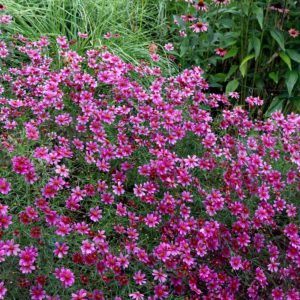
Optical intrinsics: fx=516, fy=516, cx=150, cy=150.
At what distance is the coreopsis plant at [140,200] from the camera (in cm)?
205

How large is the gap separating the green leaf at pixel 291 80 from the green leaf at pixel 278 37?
0.74ft

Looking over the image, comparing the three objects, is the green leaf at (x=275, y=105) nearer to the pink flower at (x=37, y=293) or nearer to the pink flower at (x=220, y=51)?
the pink flower at (x=220, y=51)

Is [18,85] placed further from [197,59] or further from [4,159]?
[197,59]

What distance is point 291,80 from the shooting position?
3635 mm

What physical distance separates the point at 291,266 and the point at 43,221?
110 centimetres

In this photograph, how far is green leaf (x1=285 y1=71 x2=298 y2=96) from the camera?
361 centimetres

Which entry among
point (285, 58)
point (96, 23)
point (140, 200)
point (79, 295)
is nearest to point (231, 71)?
point (285, 58)

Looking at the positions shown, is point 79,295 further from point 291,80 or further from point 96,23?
point 96,23

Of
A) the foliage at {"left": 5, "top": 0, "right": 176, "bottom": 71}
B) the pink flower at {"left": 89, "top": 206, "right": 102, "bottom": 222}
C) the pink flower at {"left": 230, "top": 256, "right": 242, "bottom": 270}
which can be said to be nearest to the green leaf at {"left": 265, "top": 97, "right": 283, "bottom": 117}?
the foliage at {"left": 5, "top": 0, "right": 176, "bottom": 71}

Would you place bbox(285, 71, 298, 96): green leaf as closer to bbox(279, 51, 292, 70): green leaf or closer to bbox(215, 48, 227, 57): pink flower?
bbox(279, 51, 292, 70): green leaf

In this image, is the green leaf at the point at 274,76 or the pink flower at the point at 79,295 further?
the green leaf at the point at 274,76

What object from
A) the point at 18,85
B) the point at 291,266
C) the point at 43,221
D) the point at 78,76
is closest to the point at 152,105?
the point at 78,76

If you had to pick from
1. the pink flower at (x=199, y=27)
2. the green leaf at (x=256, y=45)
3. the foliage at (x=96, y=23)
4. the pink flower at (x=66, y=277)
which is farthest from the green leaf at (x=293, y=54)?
the pink flower at (x=66, y=277)

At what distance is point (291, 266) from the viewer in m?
2.25
